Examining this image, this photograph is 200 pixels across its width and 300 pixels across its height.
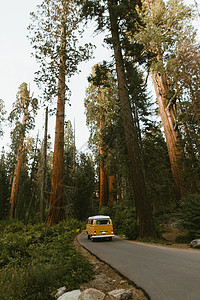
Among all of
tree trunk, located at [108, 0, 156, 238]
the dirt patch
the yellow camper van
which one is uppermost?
tree trunk, located at [108, 0, 156, 238]

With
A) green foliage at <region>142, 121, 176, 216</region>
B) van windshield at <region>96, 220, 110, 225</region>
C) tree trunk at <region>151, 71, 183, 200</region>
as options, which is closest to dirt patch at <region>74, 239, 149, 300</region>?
van windshield at <region>96, 220, 110, 225</region>

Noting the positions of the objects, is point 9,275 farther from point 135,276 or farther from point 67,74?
point 67,74

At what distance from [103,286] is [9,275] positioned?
213cm

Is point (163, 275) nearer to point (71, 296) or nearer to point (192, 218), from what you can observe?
point (71, 296)

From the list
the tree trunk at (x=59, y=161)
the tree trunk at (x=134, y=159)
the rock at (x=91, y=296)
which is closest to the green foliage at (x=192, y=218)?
the tree trunk at (x=134, y=159)

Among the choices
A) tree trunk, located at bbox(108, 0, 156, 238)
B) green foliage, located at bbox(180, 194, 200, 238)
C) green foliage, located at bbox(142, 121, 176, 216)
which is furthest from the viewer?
green foliage, located at bbox(142, 121, 176, 216)

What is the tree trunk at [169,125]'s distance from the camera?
17.0 meters

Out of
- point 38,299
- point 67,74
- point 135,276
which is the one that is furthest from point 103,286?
point 67,74

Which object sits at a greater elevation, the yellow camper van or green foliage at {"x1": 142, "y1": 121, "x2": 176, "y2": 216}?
green foliage at {"x1": 142, "y1": 121, "x2": 176, "y2": 216}

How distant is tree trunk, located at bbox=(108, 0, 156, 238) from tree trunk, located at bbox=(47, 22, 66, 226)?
18.4 feet

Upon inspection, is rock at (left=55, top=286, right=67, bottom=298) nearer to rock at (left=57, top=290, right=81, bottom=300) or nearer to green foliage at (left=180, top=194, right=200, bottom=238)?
rock at (left=57, top=290, right=81, bottom=300)

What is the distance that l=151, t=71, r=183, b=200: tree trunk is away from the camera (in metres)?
17.0

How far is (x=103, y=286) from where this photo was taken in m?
3.78

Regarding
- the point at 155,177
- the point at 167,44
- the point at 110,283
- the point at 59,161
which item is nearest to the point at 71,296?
the point at 110,283
